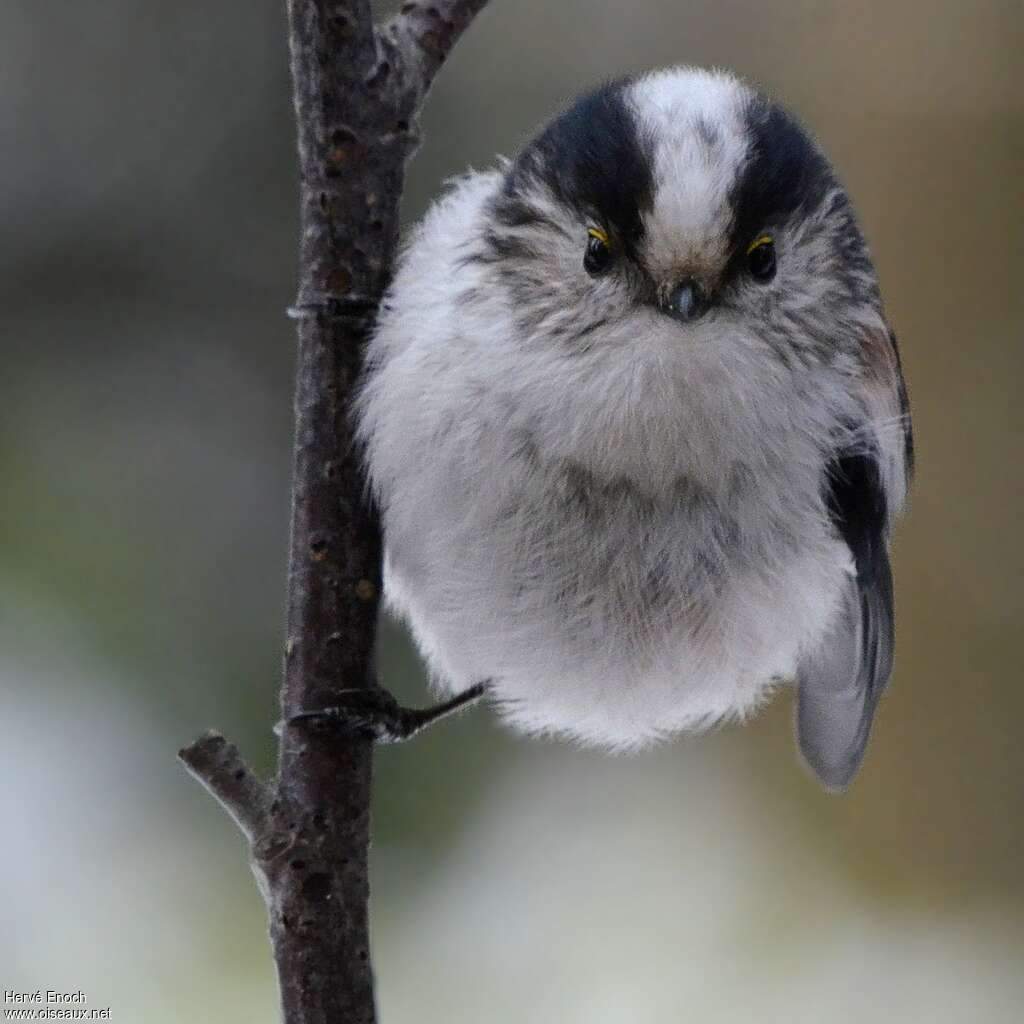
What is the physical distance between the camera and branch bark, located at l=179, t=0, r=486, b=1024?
119cm

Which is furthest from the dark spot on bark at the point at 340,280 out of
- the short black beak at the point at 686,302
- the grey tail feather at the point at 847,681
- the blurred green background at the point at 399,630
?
the blurred green background at the point at 399,630

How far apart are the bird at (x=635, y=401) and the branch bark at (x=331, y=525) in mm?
44

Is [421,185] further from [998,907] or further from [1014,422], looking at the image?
[998,907]

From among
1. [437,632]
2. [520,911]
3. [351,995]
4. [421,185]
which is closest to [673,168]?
[437,632]

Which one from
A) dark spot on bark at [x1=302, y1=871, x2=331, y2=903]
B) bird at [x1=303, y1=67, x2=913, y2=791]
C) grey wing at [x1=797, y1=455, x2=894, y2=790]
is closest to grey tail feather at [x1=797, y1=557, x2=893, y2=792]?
grey wing at [x1=797, y1=455, x2=894, y2=790]

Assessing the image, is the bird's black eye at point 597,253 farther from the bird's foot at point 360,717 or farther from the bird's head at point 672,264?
the bird's foot at point 360,717

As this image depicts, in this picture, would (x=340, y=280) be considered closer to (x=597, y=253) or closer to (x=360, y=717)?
(x=597, y=253)

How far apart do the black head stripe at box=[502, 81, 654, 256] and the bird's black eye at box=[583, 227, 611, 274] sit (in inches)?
0.5

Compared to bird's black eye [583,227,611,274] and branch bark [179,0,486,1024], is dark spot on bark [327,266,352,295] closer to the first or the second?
branch bark [179,0,486,1024]

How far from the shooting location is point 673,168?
120 centimetres

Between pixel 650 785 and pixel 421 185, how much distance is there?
→ 1191mm

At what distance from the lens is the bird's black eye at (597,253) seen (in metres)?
1.22

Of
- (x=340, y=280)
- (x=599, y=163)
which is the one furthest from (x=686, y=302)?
(x=340, y=280)

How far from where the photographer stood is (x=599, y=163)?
124cm
